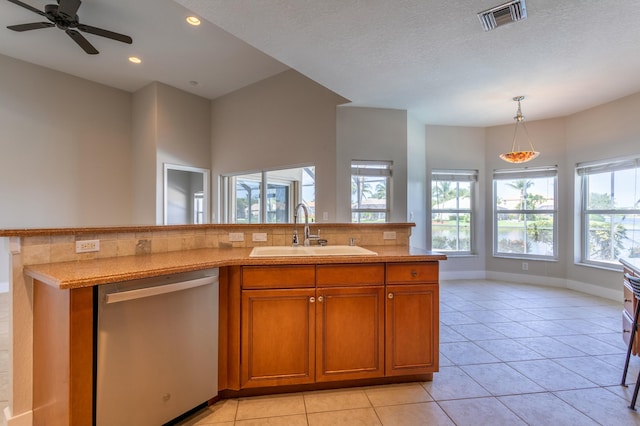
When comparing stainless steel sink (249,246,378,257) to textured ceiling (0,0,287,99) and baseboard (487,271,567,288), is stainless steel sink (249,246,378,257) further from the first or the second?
baseboard (487,271,567,288)

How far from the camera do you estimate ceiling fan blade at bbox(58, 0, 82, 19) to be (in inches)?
108

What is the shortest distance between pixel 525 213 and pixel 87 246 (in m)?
5.99

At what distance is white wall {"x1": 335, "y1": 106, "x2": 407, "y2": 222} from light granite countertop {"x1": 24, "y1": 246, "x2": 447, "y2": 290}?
7.61 ft

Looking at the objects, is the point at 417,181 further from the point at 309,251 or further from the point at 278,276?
the point at 278,276

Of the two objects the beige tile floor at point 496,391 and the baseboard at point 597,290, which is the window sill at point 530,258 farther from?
the beige tile floor at point 496,391

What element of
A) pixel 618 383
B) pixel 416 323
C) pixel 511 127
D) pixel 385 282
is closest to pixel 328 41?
pixel 385 282

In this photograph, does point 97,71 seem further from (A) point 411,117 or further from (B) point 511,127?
(B) point 511,127

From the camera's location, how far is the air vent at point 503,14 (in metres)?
2.07

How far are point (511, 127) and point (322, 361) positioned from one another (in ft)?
17.0

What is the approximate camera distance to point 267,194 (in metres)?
5.25

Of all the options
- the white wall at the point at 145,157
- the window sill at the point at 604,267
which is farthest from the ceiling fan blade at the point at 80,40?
the window sill at the point at 604,267

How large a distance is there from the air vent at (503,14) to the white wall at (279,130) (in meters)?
2.17

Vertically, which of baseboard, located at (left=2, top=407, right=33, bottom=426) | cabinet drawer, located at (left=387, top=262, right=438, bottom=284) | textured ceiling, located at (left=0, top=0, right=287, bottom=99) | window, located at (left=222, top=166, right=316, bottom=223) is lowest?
baseboard, located at (left=2, top=407, right=33, bottom=426)

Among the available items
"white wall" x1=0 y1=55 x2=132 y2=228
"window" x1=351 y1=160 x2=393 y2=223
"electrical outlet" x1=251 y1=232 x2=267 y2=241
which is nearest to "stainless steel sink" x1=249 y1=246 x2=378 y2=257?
"electrical outlet" x1=251 y1=232 x2=267 y2=241
